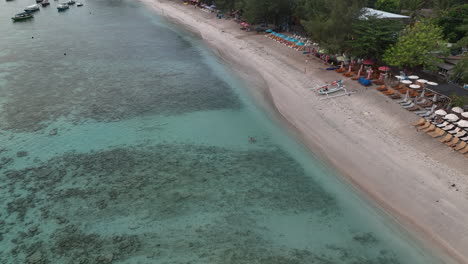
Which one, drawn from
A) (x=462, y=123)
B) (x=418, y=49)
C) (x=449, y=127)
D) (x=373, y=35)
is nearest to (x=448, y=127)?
(x=449, y=127)

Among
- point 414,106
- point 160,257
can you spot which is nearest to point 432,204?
point 414,106

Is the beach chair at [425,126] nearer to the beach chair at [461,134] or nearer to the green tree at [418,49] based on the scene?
the beach chair at [461,134]

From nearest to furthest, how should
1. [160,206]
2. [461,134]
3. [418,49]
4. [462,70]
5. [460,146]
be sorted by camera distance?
[160,206] < [460,146] < [461,134] < [462,70] < [418,49]

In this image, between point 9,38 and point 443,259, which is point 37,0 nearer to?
point 9,38

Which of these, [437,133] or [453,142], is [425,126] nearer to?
[437,133]

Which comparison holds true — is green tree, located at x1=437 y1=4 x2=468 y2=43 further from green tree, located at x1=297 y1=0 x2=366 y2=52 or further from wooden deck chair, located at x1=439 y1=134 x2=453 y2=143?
wooden deck chair, located at x1=439 y1=134 x2=453 y2=143

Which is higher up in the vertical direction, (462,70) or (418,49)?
(418,49)
